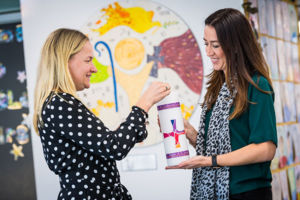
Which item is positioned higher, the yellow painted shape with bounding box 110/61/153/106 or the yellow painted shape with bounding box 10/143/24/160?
the yellow painted shape with bounding box 110/61/153/106

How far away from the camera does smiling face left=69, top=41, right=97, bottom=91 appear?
4.49 ft

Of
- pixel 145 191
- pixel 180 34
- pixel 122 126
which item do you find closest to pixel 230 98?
pixel 122 126

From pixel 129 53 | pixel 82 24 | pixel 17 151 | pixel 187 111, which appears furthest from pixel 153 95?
pixel 17 151

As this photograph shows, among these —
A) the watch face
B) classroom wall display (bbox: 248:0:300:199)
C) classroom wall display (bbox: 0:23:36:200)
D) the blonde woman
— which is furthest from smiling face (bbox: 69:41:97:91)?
classroom wall display (bbox: 0:23:36:200)

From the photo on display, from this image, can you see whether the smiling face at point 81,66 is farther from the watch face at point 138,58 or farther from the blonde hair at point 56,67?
the watch face at point 138,58

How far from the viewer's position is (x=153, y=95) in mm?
1350

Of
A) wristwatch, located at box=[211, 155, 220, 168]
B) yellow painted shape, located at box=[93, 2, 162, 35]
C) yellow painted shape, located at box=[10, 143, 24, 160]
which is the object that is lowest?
yellow painted shape, located at box=[10, 143, 24, 160]

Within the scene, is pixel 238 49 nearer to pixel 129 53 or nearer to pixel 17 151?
pixel 129 53

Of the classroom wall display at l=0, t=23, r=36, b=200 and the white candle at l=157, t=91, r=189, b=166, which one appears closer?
the white candle at l=157, t=91, r=189, b=166

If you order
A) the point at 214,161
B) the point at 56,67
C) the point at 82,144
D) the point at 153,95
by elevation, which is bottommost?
the point at 214,161

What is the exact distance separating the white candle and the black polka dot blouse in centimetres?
14

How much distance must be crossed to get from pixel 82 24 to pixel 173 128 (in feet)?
5.06

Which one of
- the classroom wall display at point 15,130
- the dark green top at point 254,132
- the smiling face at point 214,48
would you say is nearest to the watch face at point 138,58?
the smiling face at point 214,48

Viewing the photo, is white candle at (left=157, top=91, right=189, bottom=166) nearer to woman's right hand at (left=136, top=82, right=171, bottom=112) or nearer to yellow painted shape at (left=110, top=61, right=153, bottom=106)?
woman's right hand at (left=136, top=82, right=171, bottom=112)
